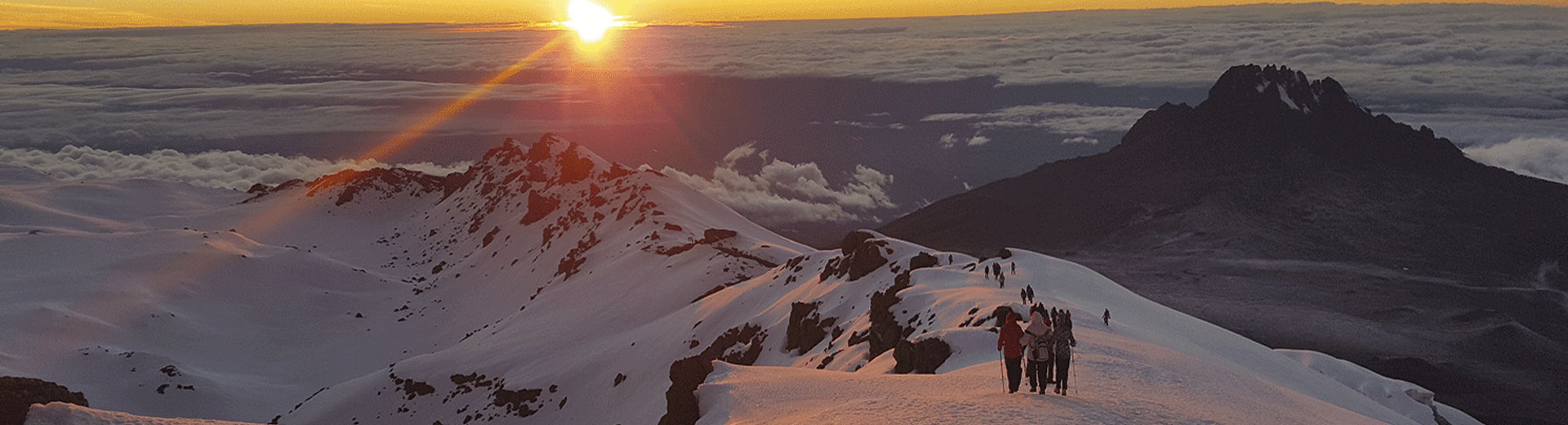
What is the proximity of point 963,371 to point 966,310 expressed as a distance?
12.9 metres

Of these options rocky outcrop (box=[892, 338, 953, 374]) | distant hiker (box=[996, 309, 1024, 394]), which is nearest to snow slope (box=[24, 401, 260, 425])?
rocky outcrop (box=[892, 338, 953, 374])

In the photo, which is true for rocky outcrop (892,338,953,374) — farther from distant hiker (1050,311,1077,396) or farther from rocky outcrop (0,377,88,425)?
rocky outcrop (0,377,88,425)

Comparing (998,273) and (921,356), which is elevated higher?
(998,273)

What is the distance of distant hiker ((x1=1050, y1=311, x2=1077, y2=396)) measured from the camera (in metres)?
22.4

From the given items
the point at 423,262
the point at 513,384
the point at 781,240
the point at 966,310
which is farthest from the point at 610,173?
the point at 966,310

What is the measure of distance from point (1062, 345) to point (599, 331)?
75529mm

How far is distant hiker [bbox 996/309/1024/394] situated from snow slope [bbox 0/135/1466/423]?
80cm

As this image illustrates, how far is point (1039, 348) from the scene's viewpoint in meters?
22.9

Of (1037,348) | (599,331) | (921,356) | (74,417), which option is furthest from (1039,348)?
(599,331)

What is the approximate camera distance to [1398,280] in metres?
185

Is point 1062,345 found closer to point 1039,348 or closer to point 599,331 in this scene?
point 1039,348

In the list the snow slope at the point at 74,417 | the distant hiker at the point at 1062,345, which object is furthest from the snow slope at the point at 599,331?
the snow slope at the point at 74,417

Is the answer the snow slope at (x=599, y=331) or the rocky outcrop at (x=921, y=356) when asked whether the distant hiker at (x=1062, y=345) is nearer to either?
the snow slope at (x=599, y=331)

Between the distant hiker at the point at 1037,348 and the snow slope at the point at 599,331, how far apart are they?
0.72 meters
